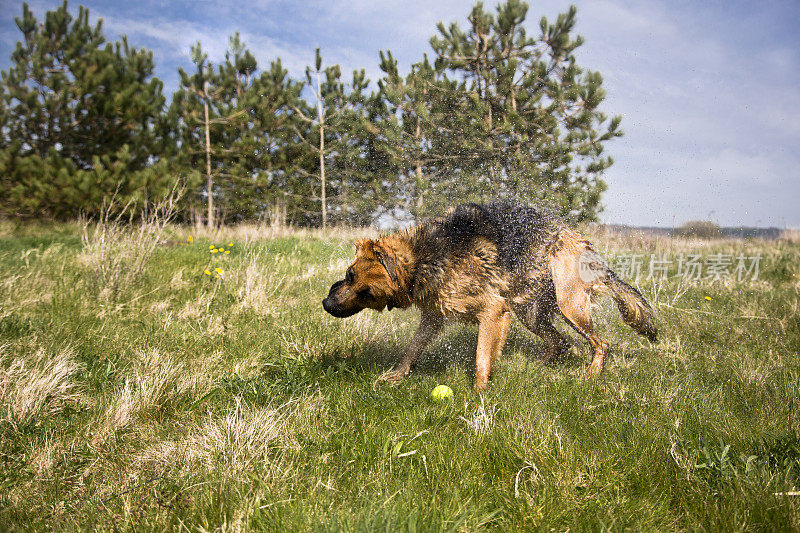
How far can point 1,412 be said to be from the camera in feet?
7.92

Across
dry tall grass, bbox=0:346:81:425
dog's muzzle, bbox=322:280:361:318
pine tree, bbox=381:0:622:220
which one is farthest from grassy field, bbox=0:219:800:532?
pine tree, bbox=381:0:622:220

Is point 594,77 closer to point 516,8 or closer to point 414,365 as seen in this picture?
point 516,8

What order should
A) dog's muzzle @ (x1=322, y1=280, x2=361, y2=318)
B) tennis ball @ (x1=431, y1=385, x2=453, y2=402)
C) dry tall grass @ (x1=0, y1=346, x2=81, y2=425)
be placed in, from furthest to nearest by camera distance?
dog's muzzle @ (x1=322, y1=280, x2=361, y2=318) < tennis ball @ (x1=431, y1=385, x2=453, y2=402) < dry tall grass @ (x1=0, y1=346, x2=81, y2=425)

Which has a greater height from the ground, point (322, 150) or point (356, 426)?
point (322, 150)

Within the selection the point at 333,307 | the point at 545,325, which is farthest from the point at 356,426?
the point at 545,325

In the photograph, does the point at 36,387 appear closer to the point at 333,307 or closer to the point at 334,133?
the point at 333,307

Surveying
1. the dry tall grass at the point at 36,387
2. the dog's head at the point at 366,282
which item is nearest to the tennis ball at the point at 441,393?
the dog's head at the point at 366,282

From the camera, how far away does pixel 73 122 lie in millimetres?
15266

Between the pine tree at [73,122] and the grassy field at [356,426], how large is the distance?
11.4 metres

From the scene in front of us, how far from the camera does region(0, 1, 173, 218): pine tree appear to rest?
14062 millimetres

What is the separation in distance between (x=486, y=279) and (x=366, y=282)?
0.97m

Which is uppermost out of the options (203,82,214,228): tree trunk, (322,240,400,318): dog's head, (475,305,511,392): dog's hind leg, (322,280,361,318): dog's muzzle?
(203,82,214,228): tree trunk

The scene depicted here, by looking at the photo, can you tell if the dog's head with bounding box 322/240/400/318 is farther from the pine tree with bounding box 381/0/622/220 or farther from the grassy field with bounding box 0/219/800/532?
the pine tree with bounding box 381/0/622/220

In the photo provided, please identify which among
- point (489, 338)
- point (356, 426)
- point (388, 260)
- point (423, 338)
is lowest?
point (356, 426)
